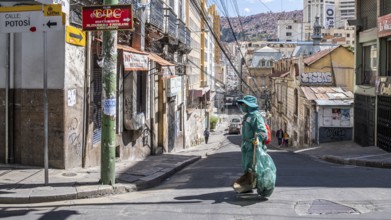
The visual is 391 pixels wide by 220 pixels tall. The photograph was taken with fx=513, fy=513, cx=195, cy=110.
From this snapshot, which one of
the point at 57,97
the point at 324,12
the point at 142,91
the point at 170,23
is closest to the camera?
the point at 57,97

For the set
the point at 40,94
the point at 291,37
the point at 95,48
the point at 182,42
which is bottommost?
the point at 40,94

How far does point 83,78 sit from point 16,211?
4.58m

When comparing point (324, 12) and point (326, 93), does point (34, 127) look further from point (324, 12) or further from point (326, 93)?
point (324, 12)

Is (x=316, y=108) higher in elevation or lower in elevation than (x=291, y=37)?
lower

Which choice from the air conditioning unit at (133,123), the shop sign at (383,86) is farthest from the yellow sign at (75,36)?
the shop sign at (383,86)

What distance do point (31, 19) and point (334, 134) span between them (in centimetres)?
2238

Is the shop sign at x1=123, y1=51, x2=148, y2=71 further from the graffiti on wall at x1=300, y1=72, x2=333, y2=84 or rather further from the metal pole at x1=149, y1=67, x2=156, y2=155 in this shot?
the graffiti on wall at x1=300, y1=72, x2=333, y2=84

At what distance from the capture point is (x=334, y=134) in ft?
92.8

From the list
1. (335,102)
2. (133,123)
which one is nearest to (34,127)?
(133,123)

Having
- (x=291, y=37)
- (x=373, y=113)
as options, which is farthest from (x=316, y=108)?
(x=291, y=37)

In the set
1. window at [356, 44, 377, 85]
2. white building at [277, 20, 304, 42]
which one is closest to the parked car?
window at [356, 44, 377, 85]

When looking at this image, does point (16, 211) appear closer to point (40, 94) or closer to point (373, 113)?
point (40, 94)

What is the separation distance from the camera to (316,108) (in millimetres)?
28750

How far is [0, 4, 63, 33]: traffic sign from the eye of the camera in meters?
8.66
